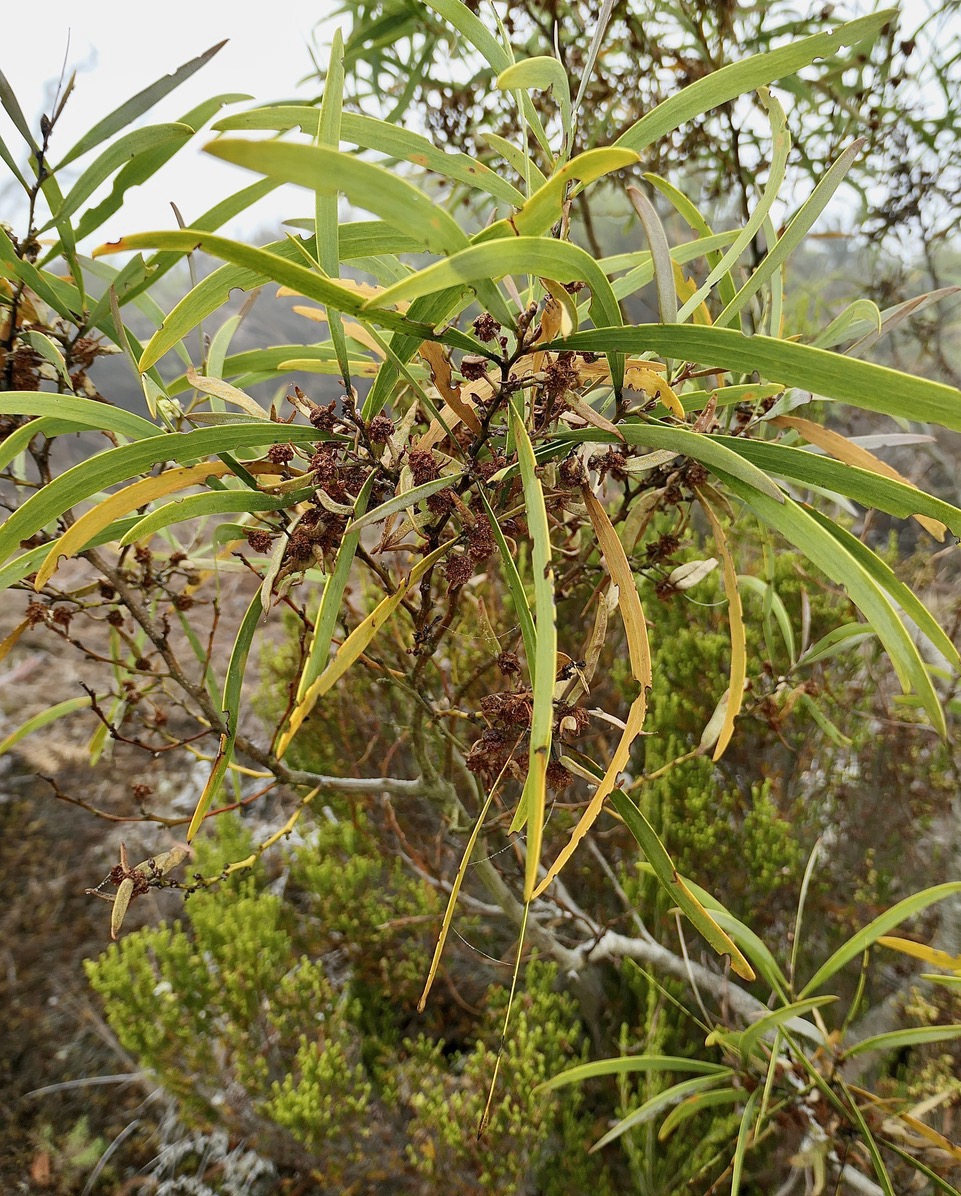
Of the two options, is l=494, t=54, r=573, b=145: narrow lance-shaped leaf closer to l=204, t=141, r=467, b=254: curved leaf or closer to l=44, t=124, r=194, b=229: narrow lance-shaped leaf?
l=204, t=141, r=467, b=254: curved leaf

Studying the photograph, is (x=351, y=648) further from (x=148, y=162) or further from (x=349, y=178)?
(x=148, y=162)

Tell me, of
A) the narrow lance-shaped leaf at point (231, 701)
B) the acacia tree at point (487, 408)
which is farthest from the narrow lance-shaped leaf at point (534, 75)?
the narrow lance-shaped leaf at point (231, 701)

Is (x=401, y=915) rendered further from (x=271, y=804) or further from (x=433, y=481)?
(x=433, y=481)

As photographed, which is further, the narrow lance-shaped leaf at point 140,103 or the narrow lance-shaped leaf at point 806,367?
the narrow lance-shaped leaf at point 140,103

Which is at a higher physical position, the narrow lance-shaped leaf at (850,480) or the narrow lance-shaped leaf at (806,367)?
the narrow lance-shaped leaf at (806,367)

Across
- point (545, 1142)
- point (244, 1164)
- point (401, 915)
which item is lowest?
point (244, 1164)

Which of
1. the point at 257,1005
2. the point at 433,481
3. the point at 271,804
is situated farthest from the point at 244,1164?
the point at 433,481

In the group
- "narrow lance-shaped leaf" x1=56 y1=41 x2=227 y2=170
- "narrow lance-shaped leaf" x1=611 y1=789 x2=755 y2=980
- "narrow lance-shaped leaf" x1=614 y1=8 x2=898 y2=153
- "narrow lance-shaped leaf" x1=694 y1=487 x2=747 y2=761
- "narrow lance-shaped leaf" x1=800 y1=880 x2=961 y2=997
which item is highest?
"narrow lance-shaped leaf" x1=56 y1=41 x2=227 y2=170

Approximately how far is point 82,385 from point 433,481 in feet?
0.93

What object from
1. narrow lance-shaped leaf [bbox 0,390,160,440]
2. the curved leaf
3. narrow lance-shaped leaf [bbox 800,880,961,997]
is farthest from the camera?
narrow lance-shaped leaf [bbox 800,880,961,997]

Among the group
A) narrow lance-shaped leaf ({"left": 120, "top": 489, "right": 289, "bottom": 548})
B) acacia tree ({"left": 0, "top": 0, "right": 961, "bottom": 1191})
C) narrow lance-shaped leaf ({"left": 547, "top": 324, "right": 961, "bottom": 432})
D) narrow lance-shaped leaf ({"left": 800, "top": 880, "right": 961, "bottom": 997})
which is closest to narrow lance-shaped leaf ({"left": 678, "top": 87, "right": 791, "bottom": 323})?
acacia tree ({"left": 0, "top": 0, "right": 961, "bottom": 1191})

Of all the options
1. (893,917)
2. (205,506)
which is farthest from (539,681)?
(893,917)

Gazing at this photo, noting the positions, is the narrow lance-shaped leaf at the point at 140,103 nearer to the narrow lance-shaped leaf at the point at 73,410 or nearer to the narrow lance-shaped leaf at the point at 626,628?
the narrow lance-shaped leaf at the point at 73,410

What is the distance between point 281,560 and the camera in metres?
0.28
